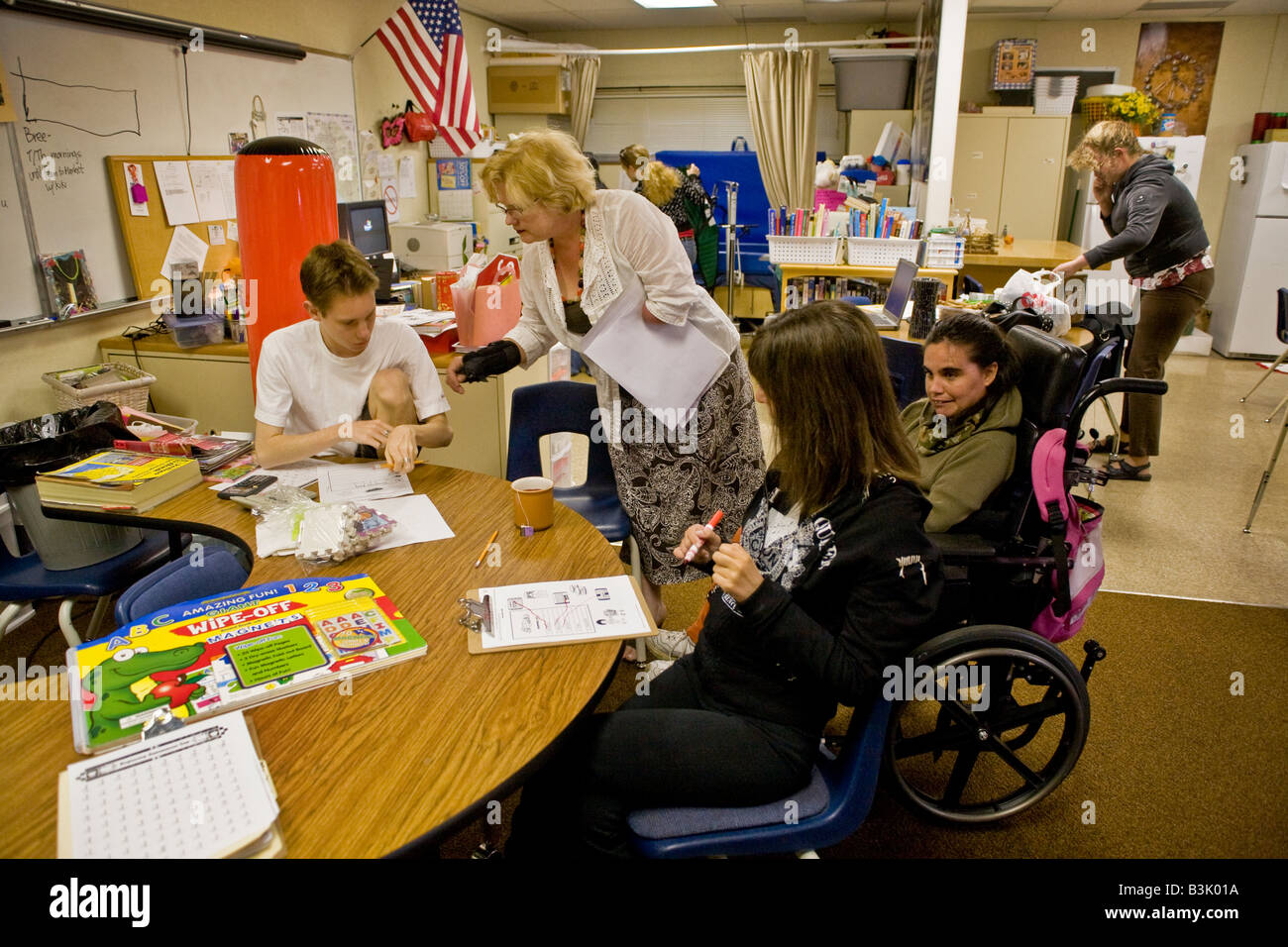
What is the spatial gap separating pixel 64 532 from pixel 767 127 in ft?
20.9

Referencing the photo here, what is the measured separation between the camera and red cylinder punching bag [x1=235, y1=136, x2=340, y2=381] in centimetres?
276

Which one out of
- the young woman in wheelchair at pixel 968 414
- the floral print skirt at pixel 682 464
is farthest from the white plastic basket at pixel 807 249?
the young woman in wheelchair at pixel 968 414

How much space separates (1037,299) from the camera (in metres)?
3.16

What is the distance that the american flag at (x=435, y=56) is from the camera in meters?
4.44

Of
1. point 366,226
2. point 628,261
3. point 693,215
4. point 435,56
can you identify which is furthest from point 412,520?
point 693,215

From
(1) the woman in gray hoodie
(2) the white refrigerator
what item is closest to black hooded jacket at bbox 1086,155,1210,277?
(1) the woman in gray hoodie

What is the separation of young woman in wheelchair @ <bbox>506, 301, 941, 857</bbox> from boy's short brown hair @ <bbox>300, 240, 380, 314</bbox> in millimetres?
1155

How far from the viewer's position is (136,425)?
8.82 ft

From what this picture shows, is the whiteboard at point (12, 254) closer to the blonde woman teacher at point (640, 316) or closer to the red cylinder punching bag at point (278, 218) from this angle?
the red cylinder punching bag at point (278, 218)

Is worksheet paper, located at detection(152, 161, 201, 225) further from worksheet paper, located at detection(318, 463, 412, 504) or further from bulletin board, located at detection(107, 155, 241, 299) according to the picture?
worksheet paper, located at detection(318, 463, 412, 504)

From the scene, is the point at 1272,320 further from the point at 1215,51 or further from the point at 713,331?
the point at 713,331

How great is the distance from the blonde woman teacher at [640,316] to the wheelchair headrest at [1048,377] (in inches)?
27.5

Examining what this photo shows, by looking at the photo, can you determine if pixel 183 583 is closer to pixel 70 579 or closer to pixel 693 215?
pixel 70 579

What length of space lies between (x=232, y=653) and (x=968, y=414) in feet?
5.60
